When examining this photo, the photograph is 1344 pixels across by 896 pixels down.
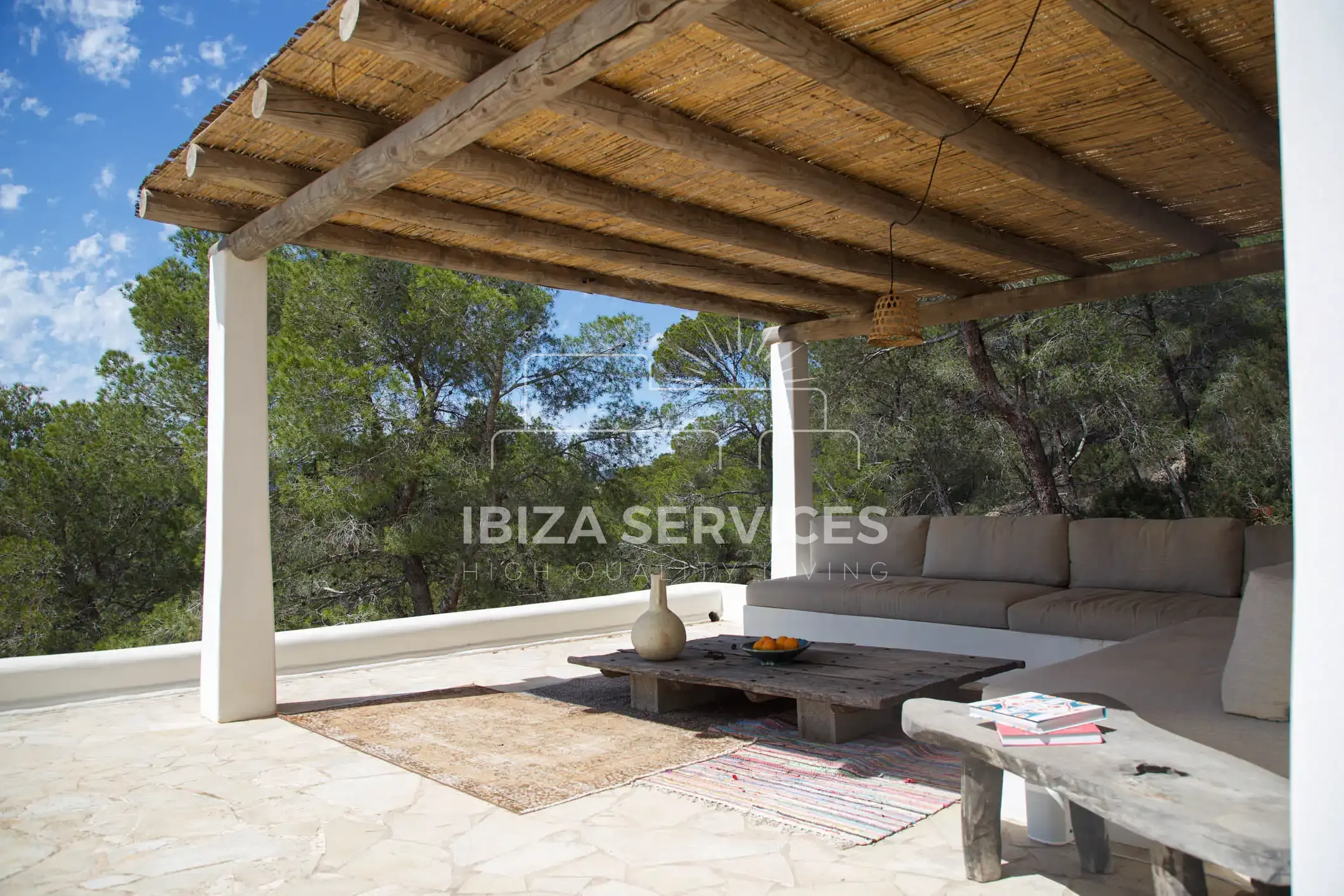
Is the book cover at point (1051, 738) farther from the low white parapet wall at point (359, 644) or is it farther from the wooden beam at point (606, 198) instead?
the low white parapet wall at point (359, 644)

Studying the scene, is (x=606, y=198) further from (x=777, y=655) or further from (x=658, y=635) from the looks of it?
(x=777, y=655)

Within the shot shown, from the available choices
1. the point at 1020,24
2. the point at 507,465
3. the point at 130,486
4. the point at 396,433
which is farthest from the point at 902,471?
the point at 130,486

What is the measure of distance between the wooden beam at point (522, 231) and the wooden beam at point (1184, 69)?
2.66 meters

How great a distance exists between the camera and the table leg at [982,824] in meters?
2.31

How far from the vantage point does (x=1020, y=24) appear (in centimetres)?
296

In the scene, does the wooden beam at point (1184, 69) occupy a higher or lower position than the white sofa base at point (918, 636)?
higher

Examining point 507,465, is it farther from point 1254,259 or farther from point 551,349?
point 1254,259

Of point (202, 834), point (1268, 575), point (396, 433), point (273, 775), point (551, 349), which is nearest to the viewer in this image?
point (1268, 575)

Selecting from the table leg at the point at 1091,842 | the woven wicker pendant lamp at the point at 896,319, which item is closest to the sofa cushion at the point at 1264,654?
the table leg at the point at 1091,842

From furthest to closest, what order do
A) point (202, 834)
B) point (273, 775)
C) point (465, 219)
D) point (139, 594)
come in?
1. point (139, 594)
2. point (465, 219)
3. point (273, 775)
4. point (202, 834)

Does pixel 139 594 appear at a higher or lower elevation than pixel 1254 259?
lower

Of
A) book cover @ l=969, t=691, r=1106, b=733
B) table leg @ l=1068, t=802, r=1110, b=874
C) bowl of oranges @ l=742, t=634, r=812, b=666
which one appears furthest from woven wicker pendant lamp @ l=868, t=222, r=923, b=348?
table leg @ l=1068, t=802, r=1110, b=874

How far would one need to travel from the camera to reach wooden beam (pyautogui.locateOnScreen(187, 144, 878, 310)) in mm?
3848

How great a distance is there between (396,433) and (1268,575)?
921 centimetres
